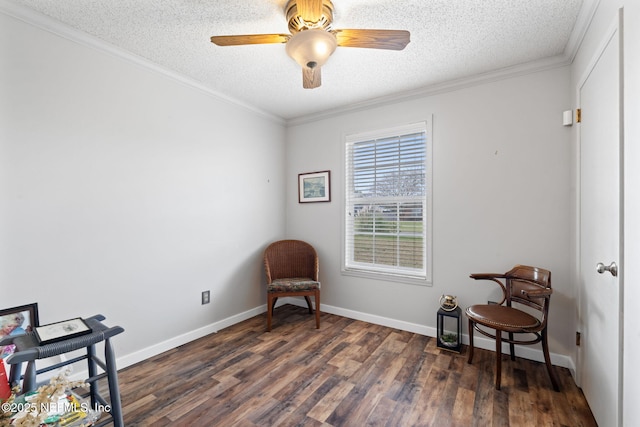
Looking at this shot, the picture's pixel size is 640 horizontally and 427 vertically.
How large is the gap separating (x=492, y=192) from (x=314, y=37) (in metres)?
1.97

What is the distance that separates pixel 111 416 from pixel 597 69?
308 cm

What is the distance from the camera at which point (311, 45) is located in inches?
62.0

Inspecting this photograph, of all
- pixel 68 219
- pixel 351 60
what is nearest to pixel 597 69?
pixel 351 60

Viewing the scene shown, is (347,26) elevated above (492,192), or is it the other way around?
(347,26)

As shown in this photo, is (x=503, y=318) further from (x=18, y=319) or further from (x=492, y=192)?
(x=18, y=319)

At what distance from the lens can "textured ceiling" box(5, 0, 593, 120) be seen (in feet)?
5.67

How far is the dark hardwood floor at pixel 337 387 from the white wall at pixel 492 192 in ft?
1.54

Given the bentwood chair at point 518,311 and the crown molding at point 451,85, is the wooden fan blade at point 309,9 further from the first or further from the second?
the bentwood chair at point 518,311

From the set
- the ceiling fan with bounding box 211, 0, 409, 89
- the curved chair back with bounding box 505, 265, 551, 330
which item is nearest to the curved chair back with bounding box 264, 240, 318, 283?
the curved chair back with bounding box 505, 265, 551, 330

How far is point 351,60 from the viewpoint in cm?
232

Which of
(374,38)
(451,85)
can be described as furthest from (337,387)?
(451,85)

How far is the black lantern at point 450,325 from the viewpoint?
8.20ft

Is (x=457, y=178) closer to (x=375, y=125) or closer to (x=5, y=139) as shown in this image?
(x=375, y=125)

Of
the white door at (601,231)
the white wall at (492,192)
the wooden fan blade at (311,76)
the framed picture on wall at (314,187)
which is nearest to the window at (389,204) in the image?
the white wall at (492,192)
